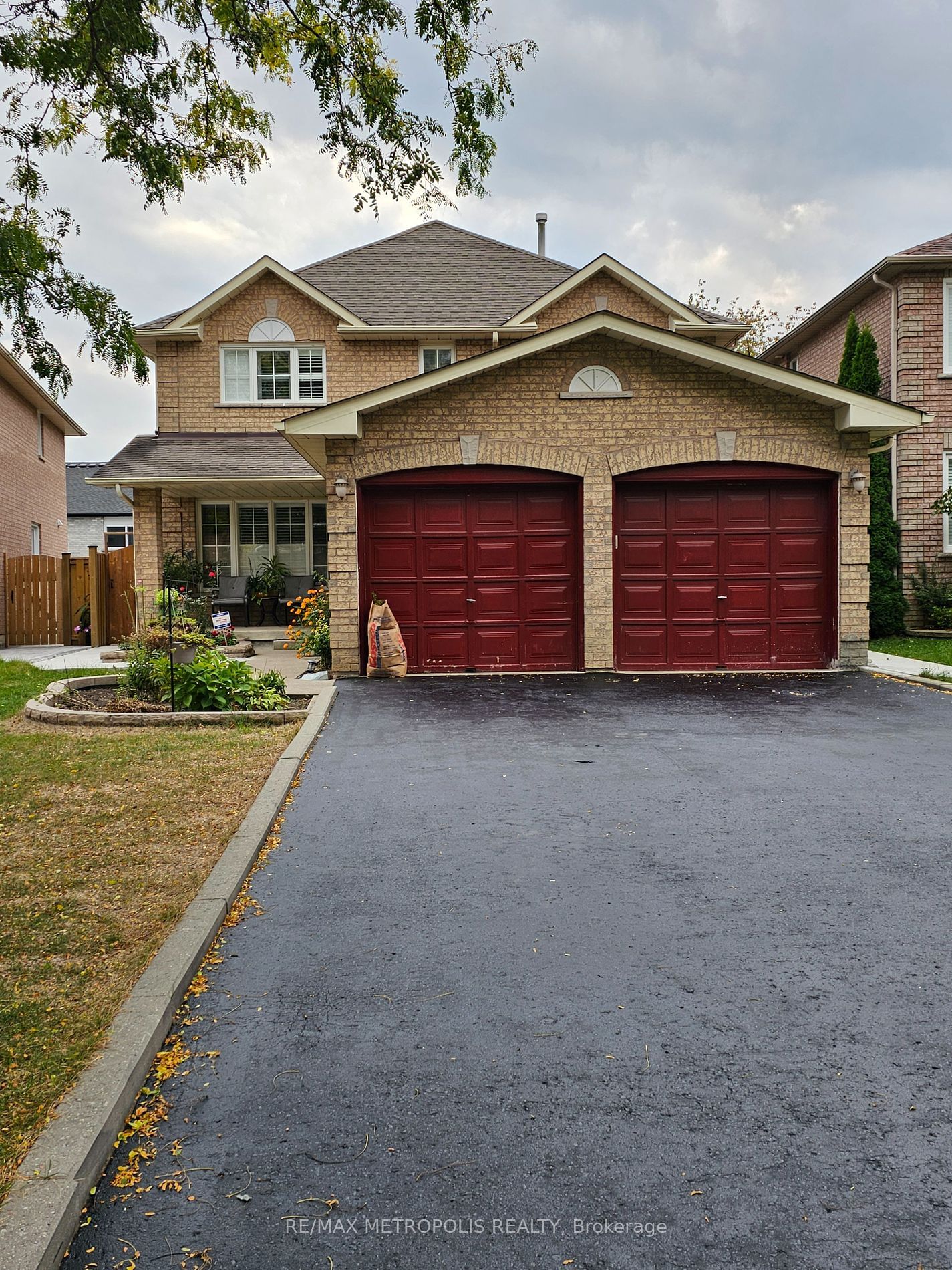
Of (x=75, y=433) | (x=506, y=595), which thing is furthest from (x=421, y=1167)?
(x=75, y=433)

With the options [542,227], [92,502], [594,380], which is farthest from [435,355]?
[92,502]

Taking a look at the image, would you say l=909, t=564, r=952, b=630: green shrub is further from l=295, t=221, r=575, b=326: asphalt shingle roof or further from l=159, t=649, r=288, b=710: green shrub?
l=159, t=649, r=288, b=710: green shrub

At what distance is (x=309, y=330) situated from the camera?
19656 millimetres

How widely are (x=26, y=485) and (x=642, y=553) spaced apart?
17.2 meters

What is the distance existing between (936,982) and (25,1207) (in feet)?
9.91

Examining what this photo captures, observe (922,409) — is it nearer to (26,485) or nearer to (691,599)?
(691,599)

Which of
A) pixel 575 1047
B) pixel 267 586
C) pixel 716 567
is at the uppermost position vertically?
pixel 716 567

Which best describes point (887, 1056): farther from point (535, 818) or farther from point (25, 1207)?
point (535, 818)

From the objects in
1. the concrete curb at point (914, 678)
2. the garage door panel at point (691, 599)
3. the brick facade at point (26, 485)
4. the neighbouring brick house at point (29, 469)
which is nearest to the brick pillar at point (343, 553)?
the garage door panel at point (691, 599)

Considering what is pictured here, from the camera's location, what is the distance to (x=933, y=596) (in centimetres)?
1827

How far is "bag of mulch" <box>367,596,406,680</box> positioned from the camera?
41.3 feet

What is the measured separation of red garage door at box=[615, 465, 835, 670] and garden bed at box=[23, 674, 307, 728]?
216 inches

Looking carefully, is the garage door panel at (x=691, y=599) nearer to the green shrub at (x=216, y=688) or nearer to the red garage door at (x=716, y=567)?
the red garage door at (x=716, y=567)

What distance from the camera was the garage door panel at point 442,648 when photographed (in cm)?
1316
